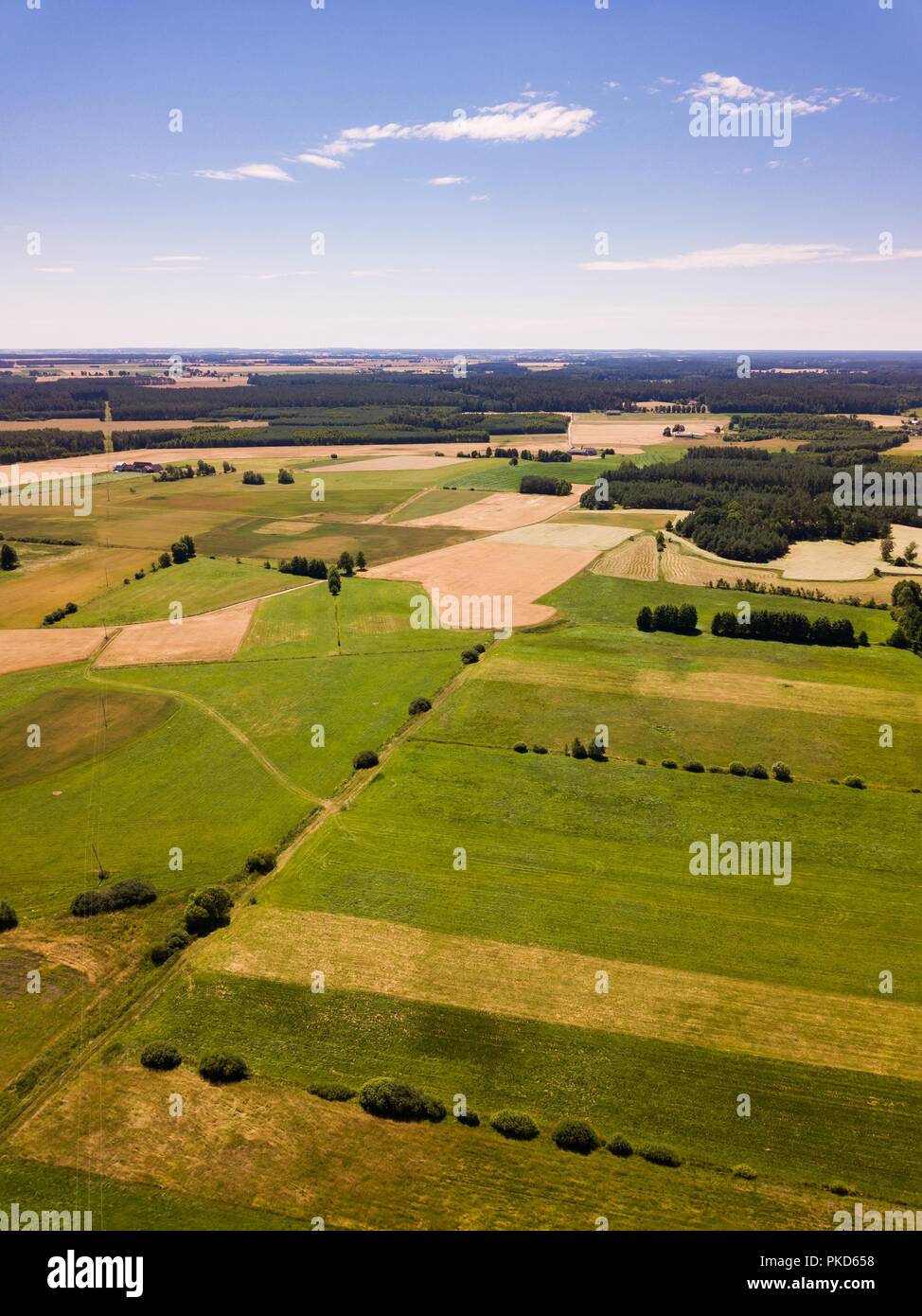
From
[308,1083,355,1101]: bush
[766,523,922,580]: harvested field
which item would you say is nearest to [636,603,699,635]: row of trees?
[766,523,922,580]: harvested field

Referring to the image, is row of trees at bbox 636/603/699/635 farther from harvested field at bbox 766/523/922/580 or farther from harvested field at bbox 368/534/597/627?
harvested field at bbox 766/523/922/580

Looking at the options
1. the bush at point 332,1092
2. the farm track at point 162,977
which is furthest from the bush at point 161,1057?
the bush at point 332,1092

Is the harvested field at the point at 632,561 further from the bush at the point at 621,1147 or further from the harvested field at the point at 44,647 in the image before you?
the bush at the point at 621,1147

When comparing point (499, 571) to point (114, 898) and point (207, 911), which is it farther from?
point (114, 898)

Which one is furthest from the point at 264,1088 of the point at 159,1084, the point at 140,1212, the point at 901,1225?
the point at 901,1225

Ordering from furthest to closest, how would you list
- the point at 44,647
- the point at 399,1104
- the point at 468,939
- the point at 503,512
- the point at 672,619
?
the point at 503,512, the point at 672,619, the point at 44,647, the point at 468,939, the point at 399,1104

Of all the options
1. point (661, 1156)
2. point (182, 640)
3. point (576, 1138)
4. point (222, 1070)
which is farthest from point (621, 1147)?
point (182, 640)
